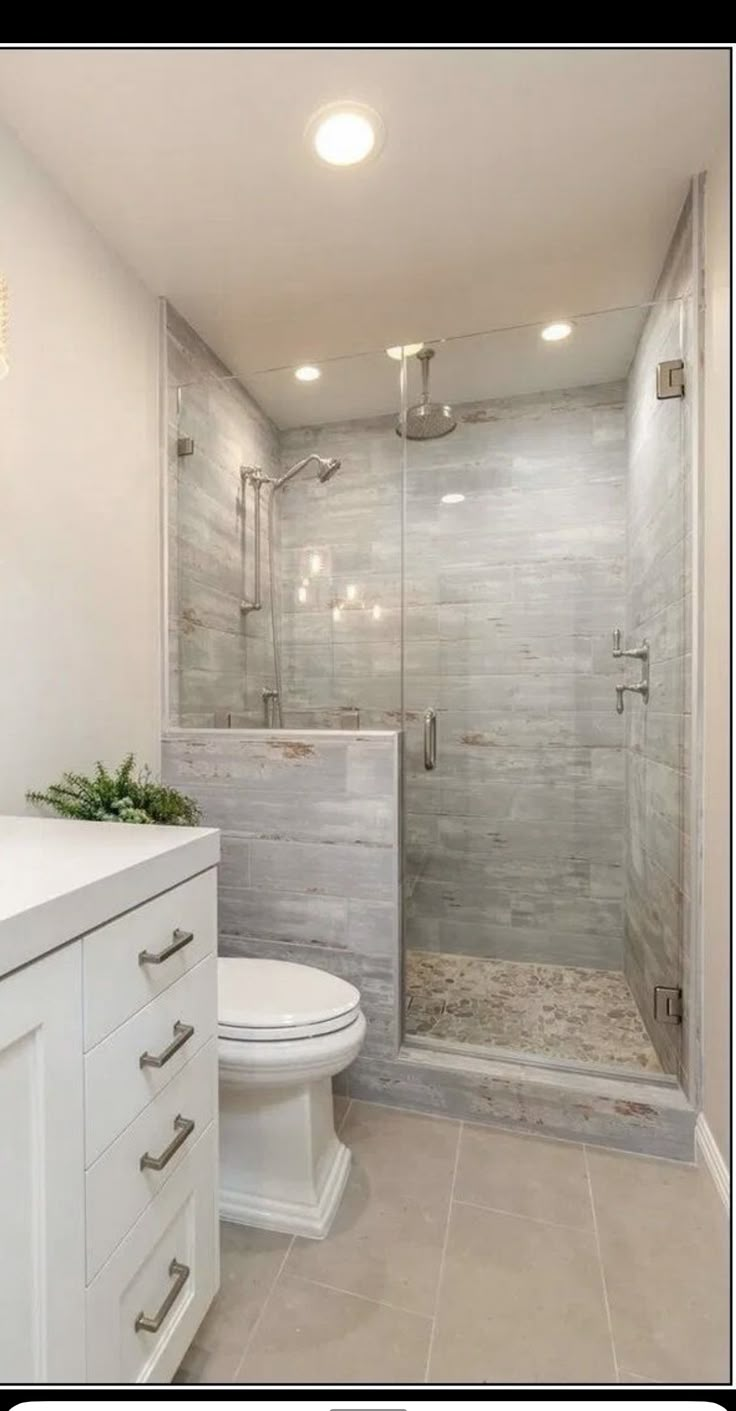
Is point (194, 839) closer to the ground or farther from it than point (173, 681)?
closer to the ground

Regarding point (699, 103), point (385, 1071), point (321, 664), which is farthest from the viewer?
point (321, 664)

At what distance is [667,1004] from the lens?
68.2 inches

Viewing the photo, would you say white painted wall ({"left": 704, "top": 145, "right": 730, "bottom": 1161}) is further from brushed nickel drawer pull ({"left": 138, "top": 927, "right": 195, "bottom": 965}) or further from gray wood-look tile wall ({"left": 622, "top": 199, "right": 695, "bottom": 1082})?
brushed nickel drawer pull ({"left": 138, "top": 927, "right": 195, "bottom": 965})

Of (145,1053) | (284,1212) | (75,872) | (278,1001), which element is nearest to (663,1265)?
(284,1212)

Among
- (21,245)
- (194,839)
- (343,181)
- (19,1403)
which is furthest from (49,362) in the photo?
(19,1403)

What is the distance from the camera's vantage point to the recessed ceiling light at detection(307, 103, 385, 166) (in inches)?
54.1

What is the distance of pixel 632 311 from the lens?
1.95 meters

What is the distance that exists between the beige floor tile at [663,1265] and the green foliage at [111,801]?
134 cm

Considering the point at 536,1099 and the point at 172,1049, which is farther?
the point at 536,1099

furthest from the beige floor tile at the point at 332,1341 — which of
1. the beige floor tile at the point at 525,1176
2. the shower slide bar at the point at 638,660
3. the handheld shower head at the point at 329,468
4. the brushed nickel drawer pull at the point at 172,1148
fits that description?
the handheld shower head at the point at 329,468

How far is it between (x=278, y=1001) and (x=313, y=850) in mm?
507

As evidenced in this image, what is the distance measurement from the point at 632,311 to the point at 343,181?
1.00 metres

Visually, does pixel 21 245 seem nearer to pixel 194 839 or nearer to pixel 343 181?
pixel 343 181

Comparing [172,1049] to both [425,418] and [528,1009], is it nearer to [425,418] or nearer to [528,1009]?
[528,1009]
